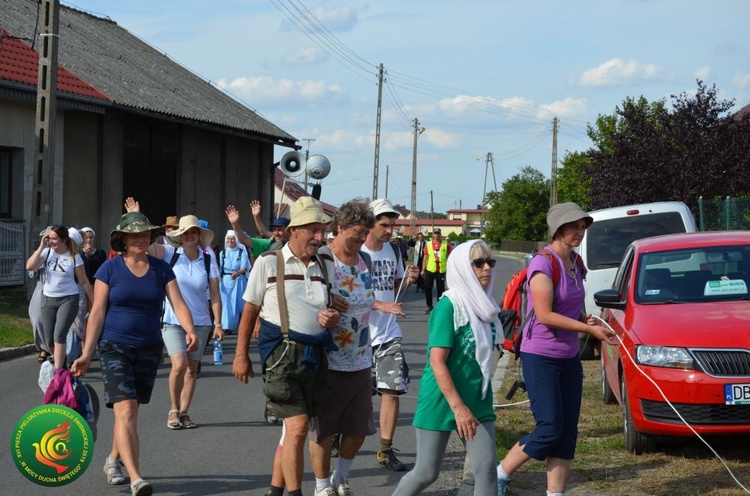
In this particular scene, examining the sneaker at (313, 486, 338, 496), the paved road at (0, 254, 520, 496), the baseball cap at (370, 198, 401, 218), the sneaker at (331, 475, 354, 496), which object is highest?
the baseball cap at (370, 198, 401, 218)

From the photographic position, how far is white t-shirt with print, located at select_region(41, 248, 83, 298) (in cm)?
1180

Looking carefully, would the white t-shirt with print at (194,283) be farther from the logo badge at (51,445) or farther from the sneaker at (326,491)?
the sneaker at (326,491)

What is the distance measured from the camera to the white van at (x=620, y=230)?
14.3 m

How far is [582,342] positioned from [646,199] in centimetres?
1376

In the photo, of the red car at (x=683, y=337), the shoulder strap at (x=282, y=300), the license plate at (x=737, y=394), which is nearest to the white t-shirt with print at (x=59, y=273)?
the red car at (x=683, y=337)

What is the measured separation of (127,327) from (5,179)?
16905mm

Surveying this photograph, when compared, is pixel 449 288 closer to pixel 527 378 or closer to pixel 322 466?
pixel 527 378

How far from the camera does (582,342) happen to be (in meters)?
13.5

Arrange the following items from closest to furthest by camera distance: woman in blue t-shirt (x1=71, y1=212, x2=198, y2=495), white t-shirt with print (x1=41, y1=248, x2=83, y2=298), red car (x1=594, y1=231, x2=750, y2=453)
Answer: woman in blue t-shirt (x1=71, y1=212, x2=198, y2=495) < red car (x1=594, y1=231, x2=750, y2=453) < white t-shirt with print (x1=41, y1=248, x2=83, y2=298)

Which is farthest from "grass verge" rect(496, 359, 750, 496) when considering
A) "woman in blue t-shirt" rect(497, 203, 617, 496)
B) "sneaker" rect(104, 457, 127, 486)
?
"sneaker" rect(104, 457, 127, 486)

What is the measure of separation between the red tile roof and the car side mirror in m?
15.2

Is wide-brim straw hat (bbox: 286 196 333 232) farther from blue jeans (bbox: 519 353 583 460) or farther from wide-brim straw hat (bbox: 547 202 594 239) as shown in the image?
blue jeans (bbox: 519 353 583 460)

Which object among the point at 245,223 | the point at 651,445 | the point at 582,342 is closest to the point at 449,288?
the point at 651,445

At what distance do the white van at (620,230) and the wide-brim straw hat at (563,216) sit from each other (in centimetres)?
807
